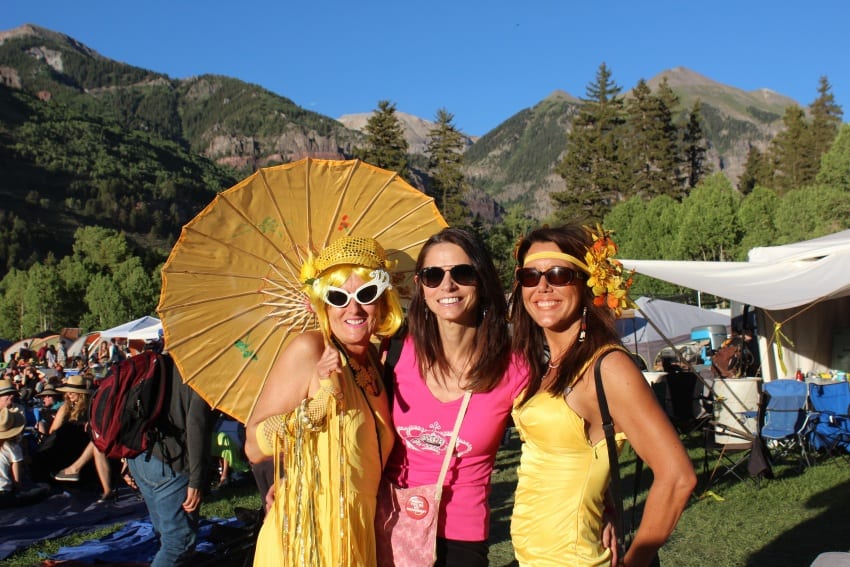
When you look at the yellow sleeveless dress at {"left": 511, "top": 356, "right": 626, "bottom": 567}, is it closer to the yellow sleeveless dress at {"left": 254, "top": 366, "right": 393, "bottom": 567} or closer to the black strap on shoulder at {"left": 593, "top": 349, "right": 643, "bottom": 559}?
the black strap on shoulder at {"left": 593, "top": 349, "right": 643, "bottom": 559}

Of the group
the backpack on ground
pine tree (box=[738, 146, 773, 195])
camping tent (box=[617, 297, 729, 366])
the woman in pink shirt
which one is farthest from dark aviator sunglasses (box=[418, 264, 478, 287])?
pine tree (box=[738, 146, 773, 195])

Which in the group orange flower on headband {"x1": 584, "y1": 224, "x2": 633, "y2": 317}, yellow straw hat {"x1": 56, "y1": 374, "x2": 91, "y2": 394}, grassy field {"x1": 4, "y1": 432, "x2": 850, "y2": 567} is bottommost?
grassy field {"x1": 4, "y1": 432, "x2": 850, "y2": 567}

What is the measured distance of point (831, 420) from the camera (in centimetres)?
852

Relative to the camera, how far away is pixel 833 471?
803cm

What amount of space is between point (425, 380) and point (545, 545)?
28.4 inches

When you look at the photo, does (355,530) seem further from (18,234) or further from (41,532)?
(18,234)

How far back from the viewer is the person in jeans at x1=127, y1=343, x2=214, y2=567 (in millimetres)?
4008

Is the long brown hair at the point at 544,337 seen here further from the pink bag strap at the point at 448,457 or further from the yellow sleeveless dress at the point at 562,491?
the pink bag strap at the point at 448,457

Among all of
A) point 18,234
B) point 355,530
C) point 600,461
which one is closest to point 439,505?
point 355,530

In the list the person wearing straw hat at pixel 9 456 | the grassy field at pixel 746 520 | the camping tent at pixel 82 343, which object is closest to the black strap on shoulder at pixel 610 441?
the grassy field at pixel 746 520

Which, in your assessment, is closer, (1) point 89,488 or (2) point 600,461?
(2) point 600,461

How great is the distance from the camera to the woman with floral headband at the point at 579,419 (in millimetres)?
1948

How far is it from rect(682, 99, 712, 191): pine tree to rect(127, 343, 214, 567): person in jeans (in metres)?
62.4

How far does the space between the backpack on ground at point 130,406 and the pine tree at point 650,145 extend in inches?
2114
